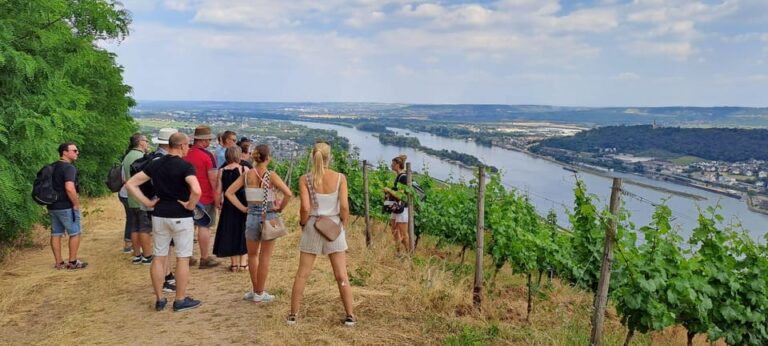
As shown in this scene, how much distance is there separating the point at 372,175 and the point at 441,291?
8.79 metres

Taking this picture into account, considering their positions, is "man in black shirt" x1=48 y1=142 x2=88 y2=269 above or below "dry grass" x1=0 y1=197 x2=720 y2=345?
above

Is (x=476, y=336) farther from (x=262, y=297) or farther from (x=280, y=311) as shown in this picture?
(x=262, y=297)

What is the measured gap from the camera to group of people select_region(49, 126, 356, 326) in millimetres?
4645

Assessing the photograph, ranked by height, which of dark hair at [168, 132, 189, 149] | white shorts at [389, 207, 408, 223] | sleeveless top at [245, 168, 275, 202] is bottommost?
white shorts at [389, 207, 408, 223]

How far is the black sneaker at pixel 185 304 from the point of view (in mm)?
5359

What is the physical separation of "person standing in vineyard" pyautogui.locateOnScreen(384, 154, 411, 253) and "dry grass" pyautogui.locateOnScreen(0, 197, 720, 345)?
1090mm

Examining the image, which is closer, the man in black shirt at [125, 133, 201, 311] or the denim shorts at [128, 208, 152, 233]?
the man in black shirt at [125, 133, 201, 311]

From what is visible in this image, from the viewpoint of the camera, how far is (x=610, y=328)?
6469 millimetres

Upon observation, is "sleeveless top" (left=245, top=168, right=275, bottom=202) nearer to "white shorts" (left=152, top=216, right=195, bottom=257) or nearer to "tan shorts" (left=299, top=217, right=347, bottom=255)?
"white shorts" (left=152, top=216, right=195, bottom=257)

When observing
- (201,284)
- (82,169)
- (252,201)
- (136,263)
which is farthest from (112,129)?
(252,201)

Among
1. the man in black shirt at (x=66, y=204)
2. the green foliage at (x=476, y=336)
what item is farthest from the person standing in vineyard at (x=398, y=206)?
the man in black shirt at (x=66, y=204)

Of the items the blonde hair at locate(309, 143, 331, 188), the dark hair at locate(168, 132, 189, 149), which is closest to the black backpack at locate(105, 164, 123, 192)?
the dark hair at locate(168, 132, 189, 149)

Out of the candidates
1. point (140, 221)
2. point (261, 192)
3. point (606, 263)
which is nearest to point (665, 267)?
point (606, 263)

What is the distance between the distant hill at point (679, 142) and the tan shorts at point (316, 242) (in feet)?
184
